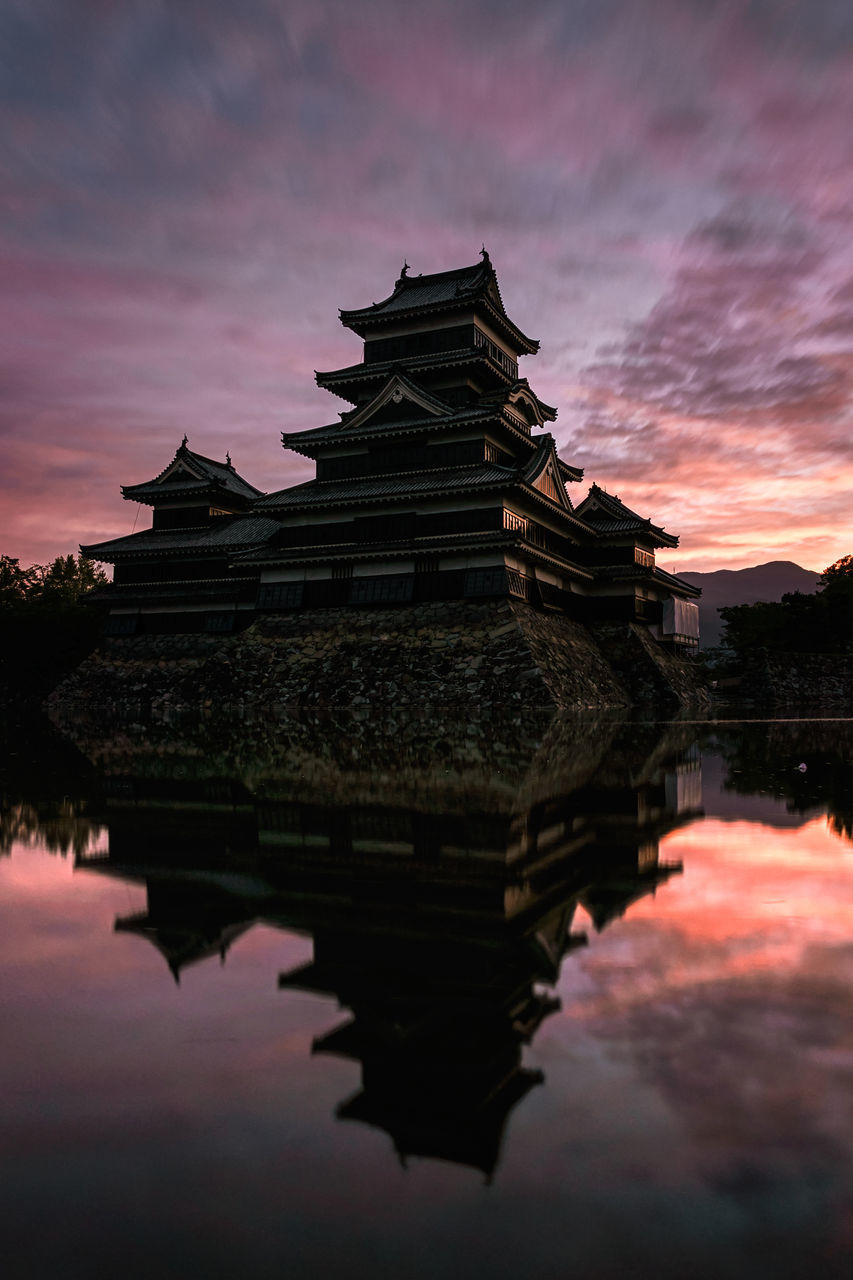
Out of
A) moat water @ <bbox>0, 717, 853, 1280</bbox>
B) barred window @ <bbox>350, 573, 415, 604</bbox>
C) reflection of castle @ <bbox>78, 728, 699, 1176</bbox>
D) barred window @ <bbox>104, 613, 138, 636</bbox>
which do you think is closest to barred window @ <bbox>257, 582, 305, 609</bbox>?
barred window @ <bbox>350, 573, 415, 604</bbox>

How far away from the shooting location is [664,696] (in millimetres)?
36719

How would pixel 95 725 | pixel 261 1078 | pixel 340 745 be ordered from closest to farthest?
pixel 261 1078, pixel 340 745, pixel 95 725

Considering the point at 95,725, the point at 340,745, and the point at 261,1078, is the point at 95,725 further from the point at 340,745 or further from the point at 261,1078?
the point at 261,1078

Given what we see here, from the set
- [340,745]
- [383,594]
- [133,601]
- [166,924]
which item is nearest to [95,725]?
[383,594]

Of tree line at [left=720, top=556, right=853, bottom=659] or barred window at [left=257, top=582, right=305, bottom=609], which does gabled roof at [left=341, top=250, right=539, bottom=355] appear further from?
tree line at [left=720, top=556, right=853, bottom=659]

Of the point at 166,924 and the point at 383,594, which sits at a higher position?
the point at 383,594

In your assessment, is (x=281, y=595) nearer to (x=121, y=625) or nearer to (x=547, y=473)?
(x=121, y=625)

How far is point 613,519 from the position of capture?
41250mm

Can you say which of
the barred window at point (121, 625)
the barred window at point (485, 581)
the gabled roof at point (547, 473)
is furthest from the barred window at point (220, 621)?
the gabled roof at point (547, 473)

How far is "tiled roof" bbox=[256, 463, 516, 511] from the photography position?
30.9 m

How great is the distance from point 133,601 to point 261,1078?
4394 cm

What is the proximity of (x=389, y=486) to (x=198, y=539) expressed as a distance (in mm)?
13910

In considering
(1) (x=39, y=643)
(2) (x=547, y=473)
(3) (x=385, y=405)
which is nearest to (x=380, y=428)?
(3) (x=385, y=405)

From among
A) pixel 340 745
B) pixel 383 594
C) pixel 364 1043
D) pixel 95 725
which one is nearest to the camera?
pixel 364 1043
